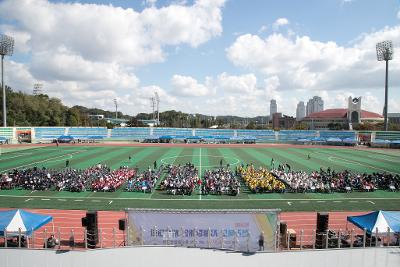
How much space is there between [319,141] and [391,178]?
4157 centimetres

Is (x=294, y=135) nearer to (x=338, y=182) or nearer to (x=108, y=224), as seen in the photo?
(x=338, y=182)

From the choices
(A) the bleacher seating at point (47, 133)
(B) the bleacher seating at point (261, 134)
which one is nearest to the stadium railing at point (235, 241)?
(A) the bleacher seating at point (47, 133)

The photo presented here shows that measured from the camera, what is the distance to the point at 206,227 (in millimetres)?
13602

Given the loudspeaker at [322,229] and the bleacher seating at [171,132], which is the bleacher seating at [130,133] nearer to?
the bleacher seating at [171,132]

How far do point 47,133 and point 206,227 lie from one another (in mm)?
66300

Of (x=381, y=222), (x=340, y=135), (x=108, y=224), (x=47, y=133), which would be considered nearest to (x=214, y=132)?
(x=340, y=135)

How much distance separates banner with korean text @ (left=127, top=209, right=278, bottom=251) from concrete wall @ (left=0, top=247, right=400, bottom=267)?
1.32m

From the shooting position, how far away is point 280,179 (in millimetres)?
30172

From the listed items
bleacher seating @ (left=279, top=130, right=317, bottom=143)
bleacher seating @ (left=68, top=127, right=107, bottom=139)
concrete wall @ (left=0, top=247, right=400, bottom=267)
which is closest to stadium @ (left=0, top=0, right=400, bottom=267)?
concrete wall @ (left=0, top=247, right=400, bottom=267)

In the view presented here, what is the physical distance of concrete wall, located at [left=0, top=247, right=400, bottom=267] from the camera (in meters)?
12.0

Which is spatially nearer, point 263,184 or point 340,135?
point 263,184

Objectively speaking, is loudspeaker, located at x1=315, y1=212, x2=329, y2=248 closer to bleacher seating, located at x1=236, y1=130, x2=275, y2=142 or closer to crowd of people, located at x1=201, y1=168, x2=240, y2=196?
crowd of people, located at x1=201, y1=168, x2=240, y2=196

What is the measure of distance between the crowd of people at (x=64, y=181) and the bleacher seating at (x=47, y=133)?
42.5 m

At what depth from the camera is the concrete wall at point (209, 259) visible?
1195cm
